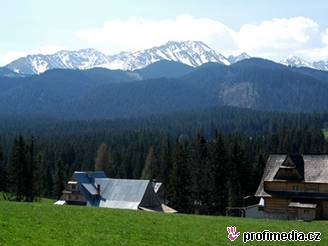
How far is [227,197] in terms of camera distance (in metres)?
74.6

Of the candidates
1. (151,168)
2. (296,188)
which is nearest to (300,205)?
(296,188)

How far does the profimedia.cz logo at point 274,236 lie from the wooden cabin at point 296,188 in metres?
25.9

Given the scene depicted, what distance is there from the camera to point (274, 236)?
30234 millimetres

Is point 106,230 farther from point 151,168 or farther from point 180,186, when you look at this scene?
point 151,168

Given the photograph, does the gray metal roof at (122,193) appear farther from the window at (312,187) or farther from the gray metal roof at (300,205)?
the window at (312,187)

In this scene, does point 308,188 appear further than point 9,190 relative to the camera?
No

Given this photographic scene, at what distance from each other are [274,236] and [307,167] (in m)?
32.0

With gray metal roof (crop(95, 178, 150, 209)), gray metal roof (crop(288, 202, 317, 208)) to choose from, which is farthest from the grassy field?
gray metal roof (crop(95, 178, 150, 209))

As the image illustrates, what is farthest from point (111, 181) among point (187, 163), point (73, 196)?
point (187, 163)

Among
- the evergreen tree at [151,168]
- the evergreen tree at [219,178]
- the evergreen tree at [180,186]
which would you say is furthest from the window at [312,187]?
the evergreen tree at [151,168]

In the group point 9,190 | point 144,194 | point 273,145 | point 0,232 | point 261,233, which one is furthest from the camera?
point 273,145

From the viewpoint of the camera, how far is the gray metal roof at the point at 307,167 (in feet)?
→ 193

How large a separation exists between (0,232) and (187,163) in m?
57.2

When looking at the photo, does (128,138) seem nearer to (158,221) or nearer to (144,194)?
(144,194)
